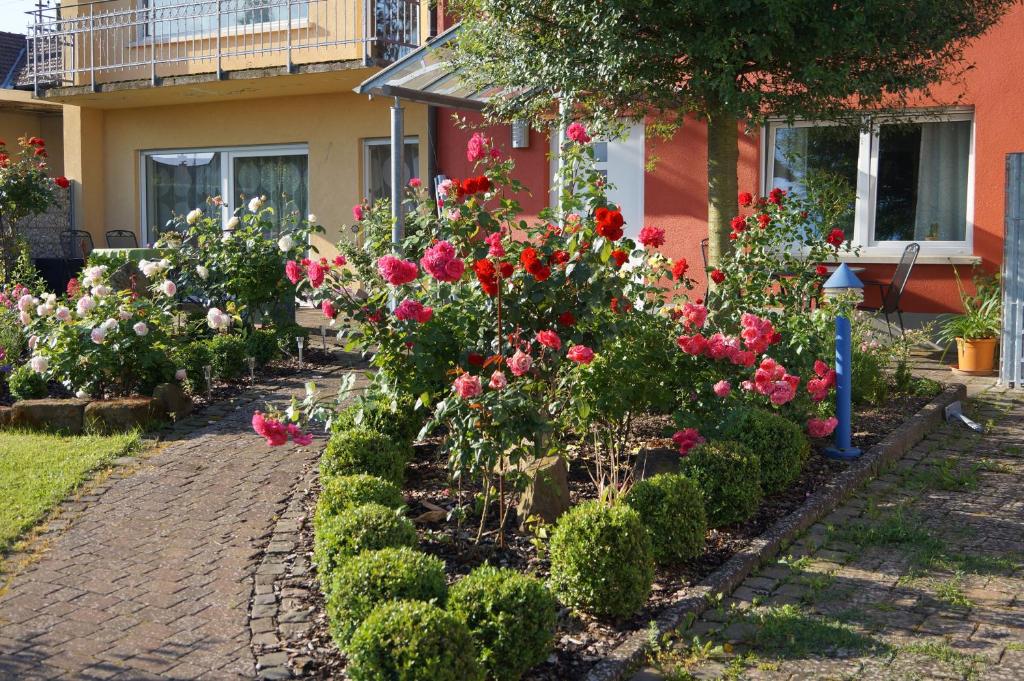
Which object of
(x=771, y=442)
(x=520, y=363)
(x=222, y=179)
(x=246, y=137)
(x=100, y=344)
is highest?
(x=246, y=137)

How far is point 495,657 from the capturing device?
12.2ft

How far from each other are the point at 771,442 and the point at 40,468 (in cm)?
424

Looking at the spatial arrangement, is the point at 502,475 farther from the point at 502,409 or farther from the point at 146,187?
the point at 146,187

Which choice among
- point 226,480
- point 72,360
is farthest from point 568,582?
point 72,360

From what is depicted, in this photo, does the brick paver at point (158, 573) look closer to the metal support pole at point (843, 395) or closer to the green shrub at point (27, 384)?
the green shrub at point (27, 384)

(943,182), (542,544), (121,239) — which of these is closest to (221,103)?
(121,239)

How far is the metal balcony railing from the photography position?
13.7 m

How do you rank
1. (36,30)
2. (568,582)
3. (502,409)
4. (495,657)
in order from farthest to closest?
(36,30), (502,409), (568,582), (495,657)

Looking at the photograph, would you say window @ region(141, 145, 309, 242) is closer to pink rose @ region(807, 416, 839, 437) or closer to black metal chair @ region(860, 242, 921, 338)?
black metal chair @ region(860, 242, 921, 338)

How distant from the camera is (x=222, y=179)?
16.0 metres

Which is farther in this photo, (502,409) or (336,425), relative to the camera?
(336,425)

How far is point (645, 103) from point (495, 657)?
563 cm

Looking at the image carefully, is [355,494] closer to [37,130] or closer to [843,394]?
[843,394]

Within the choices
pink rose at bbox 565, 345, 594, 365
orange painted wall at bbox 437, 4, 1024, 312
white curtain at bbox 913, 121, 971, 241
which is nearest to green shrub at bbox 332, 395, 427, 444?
pink rose at bbox 565, 345, 594, 365
